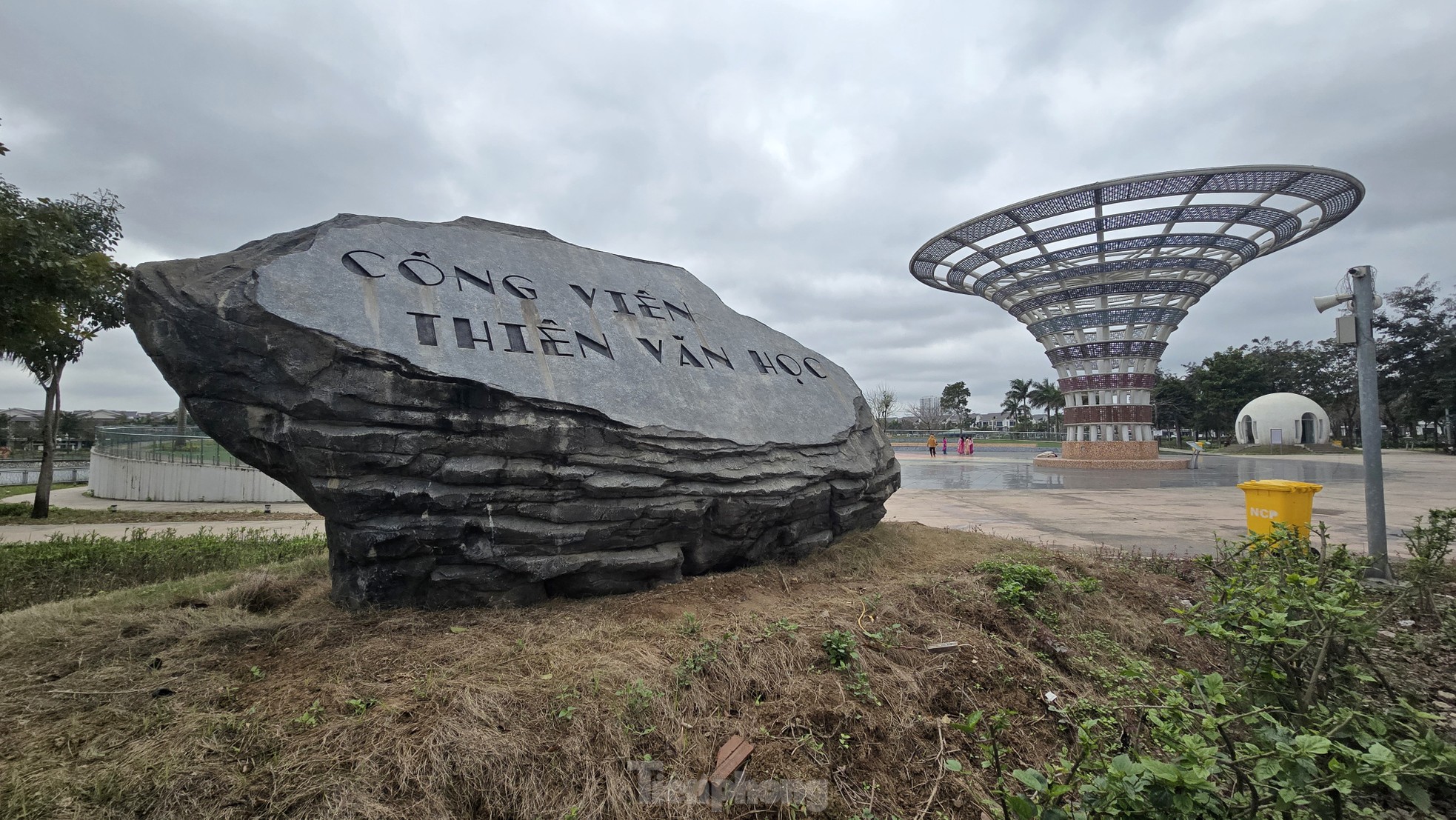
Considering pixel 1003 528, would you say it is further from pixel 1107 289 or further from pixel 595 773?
pixel 1107 289

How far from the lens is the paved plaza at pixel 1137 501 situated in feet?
29.4

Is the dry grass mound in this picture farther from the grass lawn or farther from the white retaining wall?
the grass lawn

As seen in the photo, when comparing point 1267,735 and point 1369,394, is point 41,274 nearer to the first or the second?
point 1267,735

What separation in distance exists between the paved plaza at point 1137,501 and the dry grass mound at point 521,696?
15.8 ft

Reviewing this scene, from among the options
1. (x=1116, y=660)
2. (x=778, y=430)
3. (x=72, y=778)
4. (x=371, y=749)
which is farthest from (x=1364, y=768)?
(x=72, y=778)

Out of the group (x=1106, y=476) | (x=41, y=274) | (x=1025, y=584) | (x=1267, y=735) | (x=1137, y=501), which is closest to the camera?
(x=1267, y=735)

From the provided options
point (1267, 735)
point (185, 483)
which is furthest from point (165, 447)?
point (1267, 735)

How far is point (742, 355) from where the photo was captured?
6113 mm

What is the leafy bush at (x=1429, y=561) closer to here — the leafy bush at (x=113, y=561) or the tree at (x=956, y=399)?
the leafy bush at (x=113, y=561)

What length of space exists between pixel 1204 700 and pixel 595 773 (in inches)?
91.2

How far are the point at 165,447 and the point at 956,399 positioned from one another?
71.4m

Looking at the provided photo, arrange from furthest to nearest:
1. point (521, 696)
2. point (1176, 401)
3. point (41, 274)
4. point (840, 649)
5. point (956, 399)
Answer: point (956, 399), point (1176, 401), point (41, 274), point (840, 649), point (521, 696)

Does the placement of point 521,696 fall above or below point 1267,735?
below

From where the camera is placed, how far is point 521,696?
118 inches
